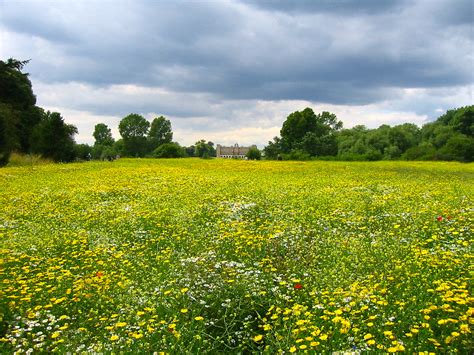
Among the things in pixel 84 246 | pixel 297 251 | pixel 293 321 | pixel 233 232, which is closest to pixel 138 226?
pixel 84 246

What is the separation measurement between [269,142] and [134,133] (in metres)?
53.1

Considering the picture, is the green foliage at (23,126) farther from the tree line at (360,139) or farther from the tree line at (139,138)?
the tree line at (139,138)

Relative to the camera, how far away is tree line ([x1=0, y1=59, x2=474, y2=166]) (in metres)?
47.8

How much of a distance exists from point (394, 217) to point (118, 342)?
9042mm

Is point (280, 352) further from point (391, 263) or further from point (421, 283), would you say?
point (391, 263)

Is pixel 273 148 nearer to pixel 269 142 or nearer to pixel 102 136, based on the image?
pixel 269 142

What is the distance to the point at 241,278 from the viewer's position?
7.28 meters

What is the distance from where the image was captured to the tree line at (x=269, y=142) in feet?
157

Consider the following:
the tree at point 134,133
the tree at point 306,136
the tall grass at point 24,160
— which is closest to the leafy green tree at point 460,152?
the tree at point 306,136

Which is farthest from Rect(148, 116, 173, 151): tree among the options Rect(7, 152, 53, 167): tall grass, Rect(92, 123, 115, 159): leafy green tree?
Rect(7, 152, 53, 167): tall grass

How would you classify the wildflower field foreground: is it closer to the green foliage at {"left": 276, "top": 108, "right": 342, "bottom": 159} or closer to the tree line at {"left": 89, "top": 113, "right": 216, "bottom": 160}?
the green foliage at {"left": 276, "top": 108, "right": 342, "bottom": 159}

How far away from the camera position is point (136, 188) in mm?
20641

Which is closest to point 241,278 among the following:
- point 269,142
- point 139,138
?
point 269,142

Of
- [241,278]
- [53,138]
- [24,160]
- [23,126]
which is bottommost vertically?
[241,278]
